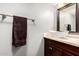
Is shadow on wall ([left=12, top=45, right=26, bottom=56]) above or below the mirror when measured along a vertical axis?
below

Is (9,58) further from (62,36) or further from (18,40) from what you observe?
(18,40)

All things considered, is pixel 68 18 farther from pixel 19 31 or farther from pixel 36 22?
pixel 19 31

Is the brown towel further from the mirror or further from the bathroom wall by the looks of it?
the mirror

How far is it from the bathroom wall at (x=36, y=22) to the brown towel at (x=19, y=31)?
166mm

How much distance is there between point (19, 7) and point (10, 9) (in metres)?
0.18

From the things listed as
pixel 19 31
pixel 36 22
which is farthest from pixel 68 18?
pixel 19 31

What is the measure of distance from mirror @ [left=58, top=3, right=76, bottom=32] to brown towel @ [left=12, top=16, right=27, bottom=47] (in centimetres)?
73

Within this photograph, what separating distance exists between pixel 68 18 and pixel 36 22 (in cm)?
65

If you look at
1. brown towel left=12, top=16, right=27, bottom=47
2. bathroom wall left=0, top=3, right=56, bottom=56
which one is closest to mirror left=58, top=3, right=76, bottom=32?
bathroom wall left=0, top=3, right=56, bottom=56

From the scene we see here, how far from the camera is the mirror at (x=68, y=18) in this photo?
1891 millimetres

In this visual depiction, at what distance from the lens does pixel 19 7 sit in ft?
6.95

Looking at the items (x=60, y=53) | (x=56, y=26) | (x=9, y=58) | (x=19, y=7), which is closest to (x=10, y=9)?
(x=19, y=7)

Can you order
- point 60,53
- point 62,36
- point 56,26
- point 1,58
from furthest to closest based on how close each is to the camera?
point 56,26 < point 62,36 < point 60,53 < point 1,58

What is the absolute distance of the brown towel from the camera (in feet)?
6.18
